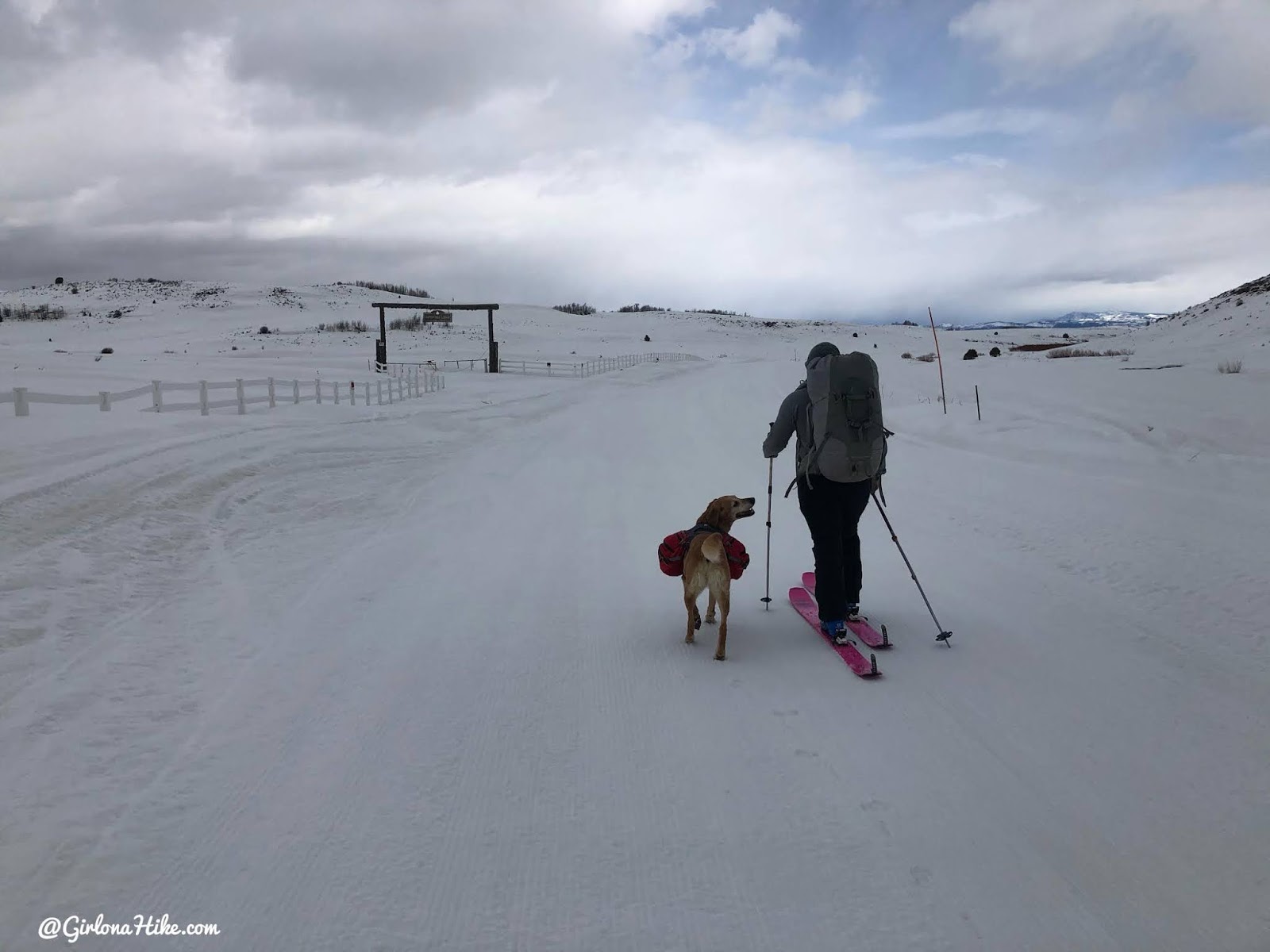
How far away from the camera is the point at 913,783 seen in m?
3.71

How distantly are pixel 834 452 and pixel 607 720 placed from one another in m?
2.22

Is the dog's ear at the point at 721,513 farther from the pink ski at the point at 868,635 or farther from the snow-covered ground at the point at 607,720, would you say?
the pink ski at the point at 868,635

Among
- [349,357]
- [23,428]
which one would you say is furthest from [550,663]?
[349,357]

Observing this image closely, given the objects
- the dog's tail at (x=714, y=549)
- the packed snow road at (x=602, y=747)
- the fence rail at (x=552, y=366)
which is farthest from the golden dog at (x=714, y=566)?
the fence rail at (x=552, y=366)

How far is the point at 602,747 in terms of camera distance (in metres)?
4.08

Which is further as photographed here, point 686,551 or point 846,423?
point 686,551

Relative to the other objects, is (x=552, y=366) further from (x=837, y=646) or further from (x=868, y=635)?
(x=837, y=646)

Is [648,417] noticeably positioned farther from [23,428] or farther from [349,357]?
[349,357]

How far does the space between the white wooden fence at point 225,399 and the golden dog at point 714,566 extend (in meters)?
11.0

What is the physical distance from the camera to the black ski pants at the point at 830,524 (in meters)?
5.43

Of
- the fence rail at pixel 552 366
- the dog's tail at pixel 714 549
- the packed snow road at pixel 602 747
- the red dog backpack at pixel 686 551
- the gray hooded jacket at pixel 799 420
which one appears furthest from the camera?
the fence rail at pixel 552 366

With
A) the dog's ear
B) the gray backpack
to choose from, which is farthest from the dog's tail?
the gray backpack

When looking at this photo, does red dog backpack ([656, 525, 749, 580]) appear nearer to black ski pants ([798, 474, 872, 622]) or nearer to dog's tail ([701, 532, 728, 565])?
dog's tail ([701, 532, 728, 565])

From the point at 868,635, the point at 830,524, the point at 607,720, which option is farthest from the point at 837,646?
the point at 607,720
